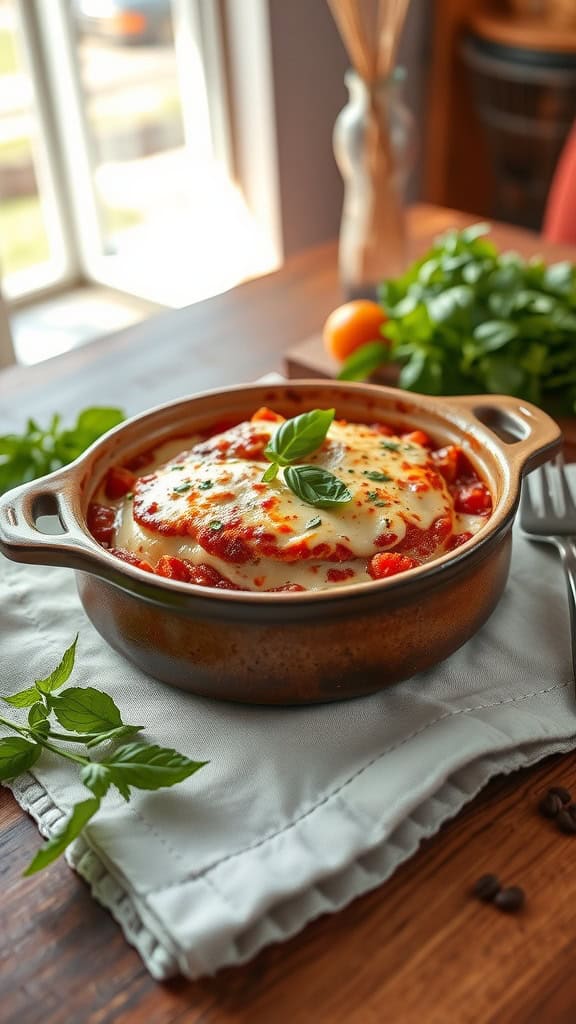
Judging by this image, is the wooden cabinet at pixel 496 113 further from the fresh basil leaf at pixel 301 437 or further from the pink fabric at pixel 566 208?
the fresh basil leaf at pixel 301 437

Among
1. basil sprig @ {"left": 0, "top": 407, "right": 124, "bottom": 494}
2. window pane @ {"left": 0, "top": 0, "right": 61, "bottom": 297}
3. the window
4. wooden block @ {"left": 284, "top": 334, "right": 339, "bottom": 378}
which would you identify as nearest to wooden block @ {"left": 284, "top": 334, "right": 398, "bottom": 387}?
wooden block @ {"left": 284, "top": 334, "right": 339, "bottom": 378}

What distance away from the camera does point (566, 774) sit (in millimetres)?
959

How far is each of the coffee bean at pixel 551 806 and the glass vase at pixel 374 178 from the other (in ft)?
4.03

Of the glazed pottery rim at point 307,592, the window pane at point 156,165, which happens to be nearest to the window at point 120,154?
the window pane at point 156,165

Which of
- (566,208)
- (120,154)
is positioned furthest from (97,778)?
(120,154)

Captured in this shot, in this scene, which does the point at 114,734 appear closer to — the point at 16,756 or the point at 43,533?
the point at 16,756

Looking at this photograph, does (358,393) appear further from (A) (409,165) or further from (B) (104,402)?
(A) (409,165)

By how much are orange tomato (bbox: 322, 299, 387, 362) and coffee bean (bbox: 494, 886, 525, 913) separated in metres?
1.00

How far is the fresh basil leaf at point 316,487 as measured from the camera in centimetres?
103

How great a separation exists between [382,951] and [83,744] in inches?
13.5

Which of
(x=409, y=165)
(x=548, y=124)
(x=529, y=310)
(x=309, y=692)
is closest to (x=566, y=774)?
(x=309, y=692)

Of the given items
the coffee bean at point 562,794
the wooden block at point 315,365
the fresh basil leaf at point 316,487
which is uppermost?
the fresh basil leaf at point 316,487

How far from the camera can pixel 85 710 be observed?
3.11 ft

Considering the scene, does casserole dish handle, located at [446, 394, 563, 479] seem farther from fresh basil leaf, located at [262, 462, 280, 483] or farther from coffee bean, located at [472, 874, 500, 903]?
coffee bean, located at [472, 874, 500, 903]
